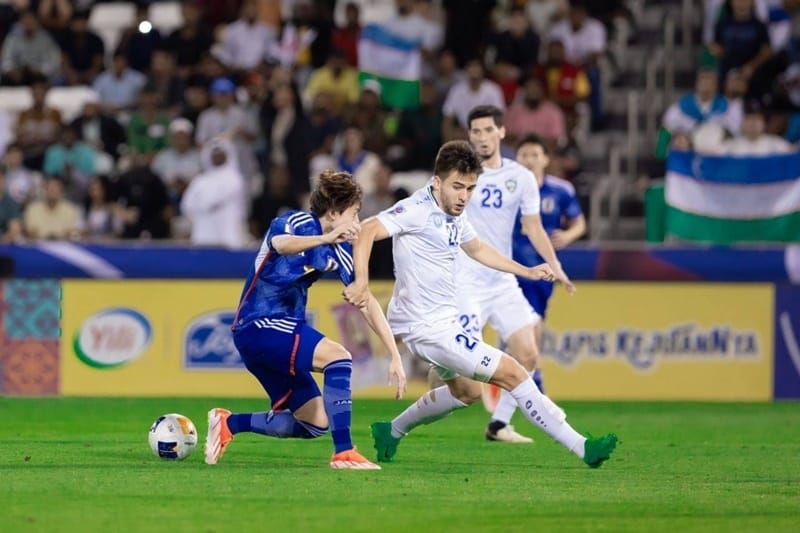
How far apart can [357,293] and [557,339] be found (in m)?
9.06

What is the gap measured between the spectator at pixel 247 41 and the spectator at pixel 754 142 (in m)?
7.07

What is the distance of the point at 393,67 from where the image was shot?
23.2 metres

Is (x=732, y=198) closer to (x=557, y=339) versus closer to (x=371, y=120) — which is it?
(x=557, y=339)

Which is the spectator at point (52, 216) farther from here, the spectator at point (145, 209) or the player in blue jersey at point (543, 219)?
the player in blue jersey at point (543, 219)

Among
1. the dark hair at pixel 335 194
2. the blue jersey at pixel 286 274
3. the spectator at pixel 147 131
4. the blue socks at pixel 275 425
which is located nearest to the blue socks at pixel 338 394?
the blue jersey at pixel 286 274

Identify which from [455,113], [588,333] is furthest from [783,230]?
[455,113]

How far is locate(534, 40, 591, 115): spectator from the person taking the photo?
22.6m

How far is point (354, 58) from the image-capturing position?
23.7 meters

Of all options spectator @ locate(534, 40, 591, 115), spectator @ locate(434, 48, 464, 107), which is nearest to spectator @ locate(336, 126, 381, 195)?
spectator @ locate(434, 48, 464, 107)

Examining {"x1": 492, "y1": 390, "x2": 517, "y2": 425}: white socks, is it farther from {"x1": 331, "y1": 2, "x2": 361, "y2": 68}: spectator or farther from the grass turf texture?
{"x1": 331, "y1": 2, "x2": 361, "y2": 68}: spectator

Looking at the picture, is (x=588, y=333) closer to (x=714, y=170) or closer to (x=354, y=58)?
(x=714, y=170)

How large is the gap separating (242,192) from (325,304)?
116 inches

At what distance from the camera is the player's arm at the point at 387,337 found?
33.7 feet

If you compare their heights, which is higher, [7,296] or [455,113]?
[455,113]
